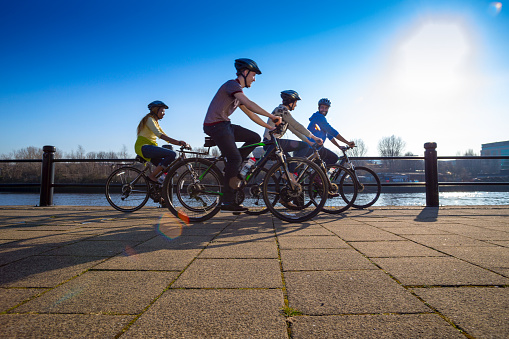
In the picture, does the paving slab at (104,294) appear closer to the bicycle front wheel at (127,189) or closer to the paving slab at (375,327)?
the paving slab at (375,327)

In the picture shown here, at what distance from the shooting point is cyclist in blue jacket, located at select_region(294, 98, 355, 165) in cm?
530

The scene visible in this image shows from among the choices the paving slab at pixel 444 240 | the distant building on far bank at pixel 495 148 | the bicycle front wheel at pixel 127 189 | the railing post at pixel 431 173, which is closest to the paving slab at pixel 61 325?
the paving slab at pixel 444 240

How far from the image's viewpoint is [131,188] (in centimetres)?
543

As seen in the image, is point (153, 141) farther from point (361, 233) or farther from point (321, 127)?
point (361, 233)

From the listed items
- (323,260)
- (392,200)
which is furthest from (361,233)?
(392,200)

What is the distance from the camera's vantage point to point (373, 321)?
110cm

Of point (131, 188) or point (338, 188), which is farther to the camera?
point (131, 188)

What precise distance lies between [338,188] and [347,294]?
161 inches

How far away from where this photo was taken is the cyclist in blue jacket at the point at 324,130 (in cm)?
530

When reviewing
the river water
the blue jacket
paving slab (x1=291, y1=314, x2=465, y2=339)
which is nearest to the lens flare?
the river water

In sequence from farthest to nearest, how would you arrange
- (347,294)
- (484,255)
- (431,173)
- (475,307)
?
(431,173) < (484,255) < (347,294) < (475,307)

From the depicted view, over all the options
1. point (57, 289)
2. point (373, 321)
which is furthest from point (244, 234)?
point (373, 321)

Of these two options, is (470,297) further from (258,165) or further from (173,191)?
(173,191)

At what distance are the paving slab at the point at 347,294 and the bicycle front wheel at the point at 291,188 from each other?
1.94m
